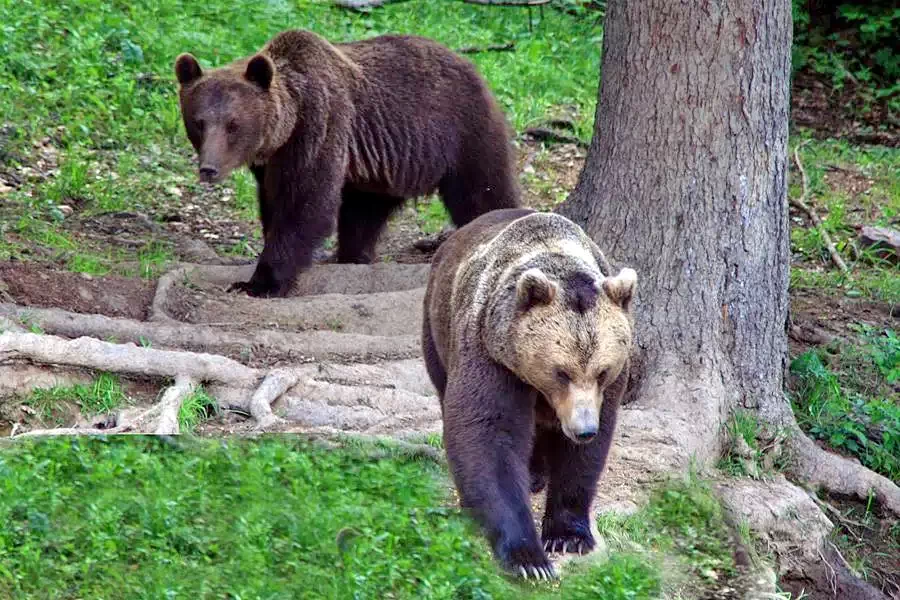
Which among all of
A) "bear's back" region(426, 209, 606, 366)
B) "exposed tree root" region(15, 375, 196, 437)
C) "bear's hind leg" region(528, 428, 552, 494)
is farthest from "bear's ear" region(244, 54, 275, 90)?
"bear's hind leg" region(528, 428, 552, 494)

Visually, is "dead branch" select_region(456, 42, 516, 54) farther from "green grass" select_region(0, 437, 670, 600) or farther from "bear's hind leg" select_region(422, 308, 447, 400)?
"green grass" select_region(0, 437, 670, 600)

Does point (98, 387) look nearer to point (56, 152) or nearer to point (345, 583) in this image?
point (345, 583)

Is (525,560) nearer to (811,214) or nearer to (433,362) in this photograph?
(433,362)

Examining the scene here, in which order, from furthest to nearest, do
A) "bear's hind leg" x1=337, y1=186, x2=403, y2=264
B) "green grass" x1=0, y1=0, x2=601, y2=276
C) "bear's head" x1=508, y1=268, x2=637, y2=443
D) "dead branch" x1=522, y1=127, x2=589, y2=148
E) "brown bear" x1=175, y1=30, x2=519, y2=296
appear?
"dead branch" x1=522, y1=127, x2=589, y2=148
"green grass" x1=0, y1=0, x2=601, y2=276
"bear's hind leg" x1=337, y1=186, x2=403, y2=264
"brown bear" x1=175, y1=30, x2=519, y2=296
"bear's head" x1=508, y1=268, x2=637, y2=443

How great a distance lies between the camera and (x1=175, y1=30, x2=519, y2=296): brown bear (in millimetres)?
8461

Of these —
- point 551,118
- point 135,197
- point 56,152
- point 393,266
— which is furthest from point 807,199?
point 56,152

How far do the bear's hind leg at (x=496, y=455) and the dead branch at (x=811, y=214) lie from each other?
5.59 m

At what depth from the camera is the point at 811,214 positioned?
1048cm

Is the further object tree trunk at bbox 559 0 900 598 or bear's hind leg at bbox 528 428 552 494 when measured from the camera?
tree trunk at bbox 559 0 900 598

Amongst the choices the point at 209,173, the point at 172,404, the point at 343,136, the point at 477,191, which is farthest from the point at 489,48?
the point at 172,404

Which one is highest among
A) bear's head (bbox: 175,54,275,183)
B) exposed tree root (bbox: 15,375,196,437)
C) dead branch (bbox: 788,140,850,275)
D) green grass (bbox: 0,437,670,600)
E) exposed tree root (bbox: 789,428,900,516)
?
bear's head (bbox: 175,54,275,183)

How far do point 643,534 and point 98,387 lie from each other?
2.68m

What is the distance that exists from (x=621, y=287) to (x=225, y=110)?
467 centimetres

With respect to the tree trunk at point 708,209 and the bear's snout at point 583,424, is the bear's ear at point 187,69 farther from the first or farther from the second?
the bear's snout at point 583,424
